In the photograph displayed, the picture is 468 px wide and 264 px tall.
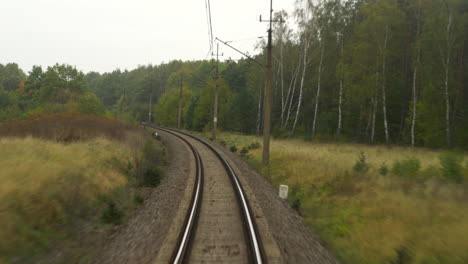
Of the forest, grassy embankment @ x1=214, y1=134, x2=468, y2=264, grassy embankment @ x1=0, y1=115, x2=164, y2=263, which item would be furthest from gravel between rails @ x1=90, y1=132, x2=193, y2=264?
the forest

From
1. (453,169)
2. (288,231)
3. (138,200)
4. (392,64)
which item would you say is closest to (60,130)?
(138,200)

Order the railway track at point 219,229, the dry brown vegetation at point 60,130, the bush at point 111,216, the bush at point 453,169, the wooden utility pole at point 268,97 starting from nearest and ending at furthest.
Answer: the railway track at point 219,229
the bush at point 111,216
the bush at point 453,169
the wooden utility pole at point 268,97
the dry brown vegetation at point 60,130

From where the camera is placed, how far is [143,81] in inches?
4031

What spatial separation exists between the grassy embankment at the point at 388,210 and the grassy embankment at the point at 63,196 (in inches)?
240

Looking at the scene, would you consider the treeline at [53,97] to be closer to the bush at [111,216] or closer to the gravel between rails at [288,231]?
the bush at [111,216]

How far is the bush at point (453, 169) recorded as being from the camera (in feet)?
30.8

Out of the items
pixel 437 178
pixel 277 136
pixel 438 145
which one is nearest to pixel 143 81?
pixel 277 136

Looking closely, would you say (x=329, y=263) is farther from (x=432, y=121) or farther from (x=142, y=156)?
(x=432, y=121)

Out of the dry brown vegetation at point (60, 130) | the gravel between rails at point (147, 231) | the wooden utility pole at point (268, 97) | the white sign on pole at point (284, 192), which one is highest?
the wooden utility pole at point (268, 97)

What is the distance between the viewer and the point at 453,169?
9477 mm

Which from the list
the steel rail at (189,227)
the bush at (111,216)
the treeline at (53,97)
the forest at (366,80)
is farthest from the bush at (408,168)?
the treeline at (53,97)

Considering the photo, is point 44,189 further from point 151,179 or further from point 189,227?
point 151,179

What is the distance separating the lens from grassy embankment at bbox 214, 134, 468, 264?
5.91m

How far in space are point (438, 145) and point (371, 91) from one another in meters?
7.02
